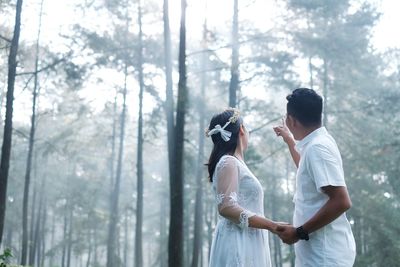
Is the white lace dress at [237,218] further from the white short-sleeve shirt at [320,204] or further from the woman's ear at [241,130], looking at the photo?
the white short-sleeve shirt at [320,204]

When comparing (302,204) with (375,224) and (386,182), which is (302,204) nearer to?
(375,224)

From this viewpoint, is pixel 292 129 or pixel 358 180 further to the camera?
pixel 358 180

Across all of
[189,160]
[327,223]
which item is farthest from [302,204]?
[189,160]

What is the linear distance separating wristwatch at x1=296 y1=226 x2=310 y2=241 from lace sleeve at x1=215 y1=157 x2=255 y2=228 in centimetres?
52

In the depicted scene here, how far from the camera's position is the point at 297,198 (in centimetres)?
334

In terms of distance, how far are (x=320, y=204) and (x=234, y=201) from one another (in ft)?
2.41

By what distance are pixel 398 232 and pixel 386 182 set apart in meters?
4.35

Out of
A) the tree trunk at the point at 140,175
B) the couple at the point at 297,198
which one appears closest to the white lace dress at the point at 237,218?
the couple at the point at 297,198

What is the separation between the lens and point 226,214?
369cm

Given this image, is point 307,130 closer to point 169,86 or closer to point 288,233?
point 288,233

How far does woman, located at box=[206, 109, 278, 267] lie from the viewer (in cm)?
367

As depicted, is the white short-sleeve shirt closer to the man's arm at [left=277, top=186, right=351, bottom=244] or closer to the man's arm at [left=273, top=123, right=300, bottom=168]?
the man's arm at [left=277, top=186, right=351, bottom=244]

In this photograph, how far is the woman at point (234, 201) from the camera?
3.67 meters

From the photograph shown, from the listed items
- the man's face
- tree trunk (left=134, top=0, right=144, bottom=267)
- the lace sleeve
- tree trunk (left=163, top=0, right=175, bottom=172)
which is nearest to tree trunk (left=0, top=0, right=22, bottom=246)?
tree trunk (left=163, top=0, right=175, bottom=172)
